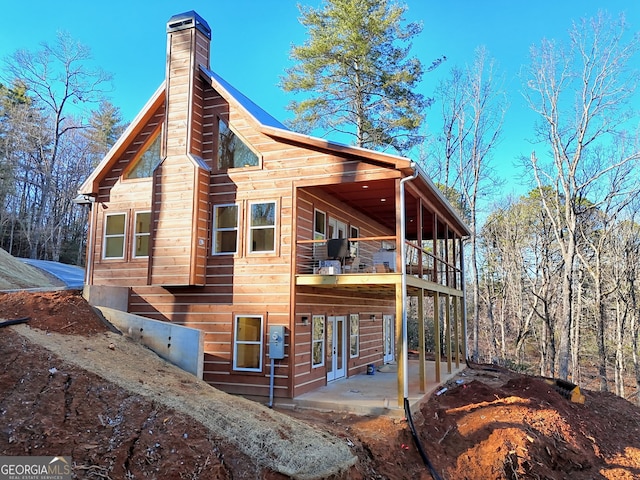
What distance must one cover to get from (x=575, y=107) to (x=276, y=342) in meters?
16.4

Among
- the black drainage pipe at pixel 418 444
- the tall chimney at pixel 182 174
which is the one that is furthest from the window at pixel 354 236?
the black drainage pipe at pixel 418 444

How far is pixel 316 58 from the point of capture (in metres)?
20.5

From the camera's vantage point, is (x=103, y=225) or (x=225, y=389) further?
(x=103, y=225)

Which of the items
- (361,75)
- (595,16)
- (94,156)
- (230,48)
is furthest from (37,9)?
(595,16)

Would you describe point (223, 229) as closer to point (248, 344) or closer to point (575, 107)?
point (248, 344)

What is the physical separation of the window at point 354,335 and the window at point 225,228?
182 inches

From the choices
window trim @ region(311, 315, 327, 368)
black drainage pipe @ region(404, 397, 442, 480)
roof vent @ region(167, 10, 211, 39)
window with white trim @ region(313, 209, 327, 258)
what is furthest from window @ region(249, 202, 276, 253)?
roof vent @ region(167, 10, 211, 39)

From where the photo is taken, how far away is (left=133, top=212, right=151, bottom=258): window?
11239 mm

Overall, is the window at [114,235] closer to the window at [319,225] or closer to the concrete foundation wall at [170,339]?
the concrete foundation wall at [170,339]

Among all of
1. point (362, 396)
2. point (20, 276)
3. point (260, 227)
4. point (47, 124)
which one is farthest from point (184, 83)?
point (47, 124)

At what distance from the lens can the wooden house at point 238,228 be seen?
9.66 metres

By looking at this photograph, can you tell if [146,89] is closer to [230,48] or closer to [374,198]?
[230,48]

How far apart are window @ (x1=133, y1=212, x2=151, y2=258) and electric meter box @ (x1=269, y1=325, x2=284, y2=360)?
421 cm

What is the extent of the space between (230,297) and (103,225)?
446 centimetres
